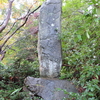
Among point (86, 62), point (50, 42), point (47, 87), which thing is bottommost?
point (47, 87)

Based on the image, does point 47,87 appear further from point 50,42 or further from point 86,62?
point 50,42

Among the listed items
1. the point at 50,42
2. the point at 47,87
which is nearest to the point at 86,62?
the point at 47,87

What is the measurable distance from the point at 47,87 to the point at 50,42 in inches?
53.0

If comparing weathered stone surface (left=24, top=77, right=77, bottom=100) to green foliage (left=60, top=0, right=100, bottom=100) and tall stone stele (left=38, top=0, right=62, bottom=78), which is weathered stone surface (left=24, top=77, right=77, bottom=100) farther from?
tall stone stele (left=38, top=0, right=62, bottom=78)

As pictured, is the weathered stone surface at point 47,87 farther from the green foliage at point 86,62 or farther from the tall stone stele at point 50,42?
the tall stone stele at point 50,42

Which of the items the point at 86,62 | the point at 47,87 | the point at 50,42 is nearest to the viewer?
the point at 86,62

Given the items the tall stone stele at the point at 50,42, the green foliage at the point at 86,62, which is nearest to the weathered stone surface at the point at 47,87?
the green foliage at the point at 86,62

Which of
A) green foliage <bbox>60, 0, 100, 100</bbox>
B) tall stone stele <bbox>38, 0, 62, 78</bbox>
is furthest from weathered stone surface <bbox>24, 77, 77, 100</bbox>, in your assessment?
tall stone stele <bbox>38, 0, 62, 78</bbox>

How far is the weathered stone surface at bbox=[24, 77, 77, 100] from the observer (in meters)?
2.65

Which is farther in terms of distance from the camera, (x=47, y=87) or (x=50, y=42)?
(x=50, y=42)

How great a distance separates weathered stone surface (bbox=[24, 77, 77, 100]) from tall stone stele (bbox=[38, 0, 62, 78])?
425 mm

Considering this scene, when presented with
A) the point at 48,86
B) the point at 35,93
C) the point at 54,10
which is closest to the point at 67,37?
the point at 54,10

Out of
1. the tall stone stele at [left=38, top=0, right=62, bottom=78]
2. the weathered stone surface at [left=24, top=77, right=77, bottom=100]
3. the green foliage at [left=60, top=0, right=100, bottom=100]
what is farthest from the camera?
the tall stone stele at [left=38, top=0, right=62, bottom=78]

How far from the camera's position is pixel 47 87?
2939mm
